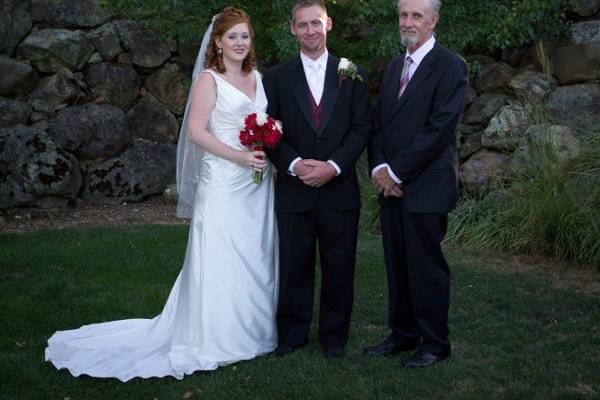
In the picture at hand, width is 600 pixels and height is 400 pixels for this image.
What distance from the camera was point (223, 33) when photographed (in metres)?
4.77

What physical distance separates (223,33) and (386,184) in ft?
4.47

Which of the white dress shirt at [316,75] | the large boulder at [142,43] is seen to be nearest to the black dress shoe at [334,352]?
the white dress shirt at [316,75]

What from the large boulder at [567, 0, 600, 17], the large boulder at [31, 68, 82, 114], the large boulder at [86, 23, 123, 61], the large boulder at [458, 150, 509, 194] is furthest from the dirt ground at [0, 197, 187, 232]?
the large boulder at [567, 0, 600, 17]

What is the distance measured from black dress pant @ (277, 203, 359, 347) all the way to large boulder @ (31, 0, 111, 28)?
6.72 metres

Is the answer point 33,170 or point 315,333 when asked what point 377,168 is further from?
point 33,170

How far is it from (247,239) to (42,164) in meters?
5.46

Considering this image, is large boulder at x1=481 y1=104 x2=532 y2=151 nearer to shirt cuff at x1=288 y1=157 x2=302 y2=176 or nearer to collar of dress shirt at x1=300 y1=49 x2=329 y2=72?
collar of dress shirt at x1=300 y1=49 x2=329 y2=72

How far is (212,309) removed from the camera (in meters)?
4.85

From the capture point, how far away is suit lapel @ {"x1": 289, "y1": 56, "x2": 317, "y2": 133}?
Result: 186 inches

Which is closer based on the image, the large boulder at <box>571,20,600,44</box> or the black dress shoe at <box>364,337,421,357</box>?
the black dress shoe at <box>364,337,421,357</box>

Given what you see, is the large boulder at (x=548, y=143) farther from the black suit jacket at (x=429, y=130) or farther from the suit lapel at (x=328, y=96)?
the suit lapel at (x=328, y=96)

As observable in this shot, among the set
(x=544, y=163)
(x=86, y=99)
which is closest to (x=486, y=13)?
(x=544, y=163)

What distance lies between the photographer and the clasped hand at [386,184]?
4.56 meters

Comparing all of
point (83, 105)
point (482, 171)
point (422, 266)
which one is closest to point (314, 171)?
point (422, 266)
